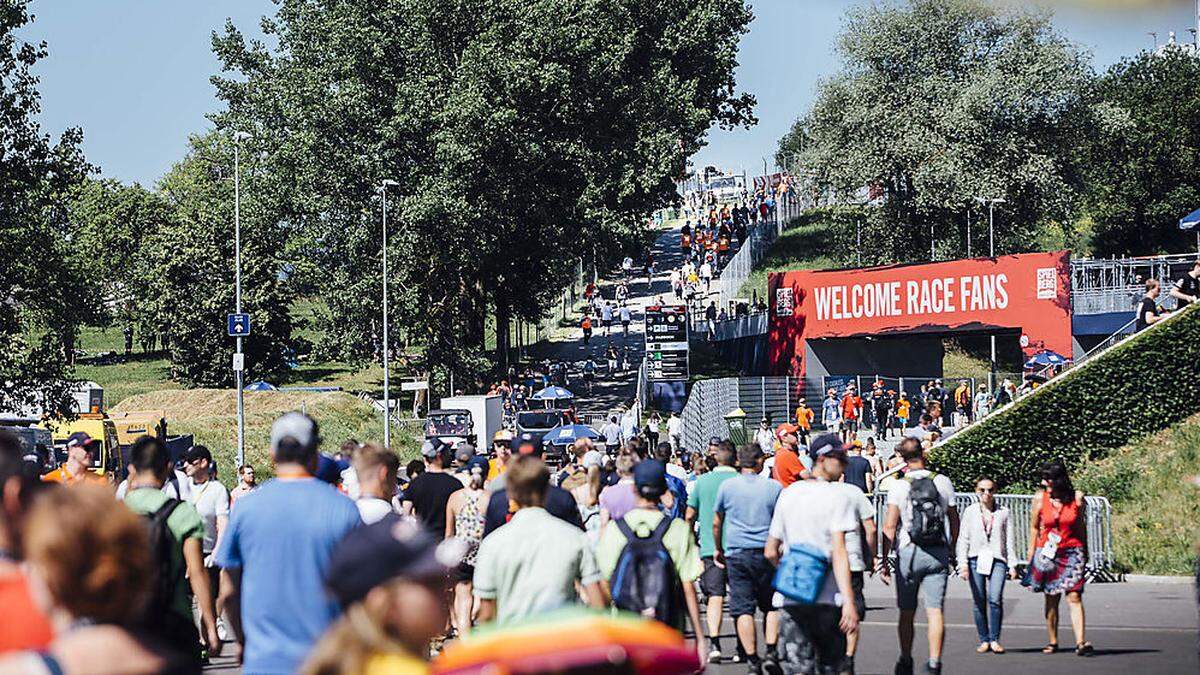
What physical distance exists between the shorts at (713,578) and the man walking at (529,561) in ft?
19.3

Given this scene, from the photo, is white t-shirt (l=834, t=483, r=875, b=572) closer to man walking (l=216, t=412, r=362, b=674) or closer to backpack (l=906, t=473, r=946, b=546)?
backpack (l=906, t=473, r=946, b=546)


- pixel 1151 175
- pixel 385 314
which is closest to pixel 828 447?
pixel 385 314

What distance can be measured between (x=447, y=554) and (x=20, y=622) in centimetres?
131

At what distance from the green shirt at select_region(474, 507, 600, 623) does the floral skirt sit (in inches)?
315

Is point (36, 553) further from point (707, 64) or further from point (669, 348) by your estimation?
point (707, 64)

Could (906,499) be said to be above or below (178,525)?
below

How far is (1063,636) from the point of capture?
51.0 ft

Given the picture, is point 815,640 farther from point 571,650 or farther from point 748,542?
point 571,650

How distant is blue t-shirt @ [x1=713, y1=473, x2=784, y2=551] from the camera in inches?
464

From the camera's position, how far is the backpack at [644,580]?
30.1ft

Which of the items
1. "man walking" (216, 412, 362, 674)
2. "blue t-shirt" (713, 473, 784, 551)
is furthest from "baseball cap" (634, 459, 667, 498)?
"man walking" (216, 412, 362, 674)

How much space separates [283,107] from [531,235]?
9415 mm

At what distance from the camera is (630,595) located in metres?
9.20

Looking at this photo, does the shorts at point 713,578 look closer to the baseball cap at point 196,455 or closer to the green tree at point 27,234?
the baseball cap at point 196,455
